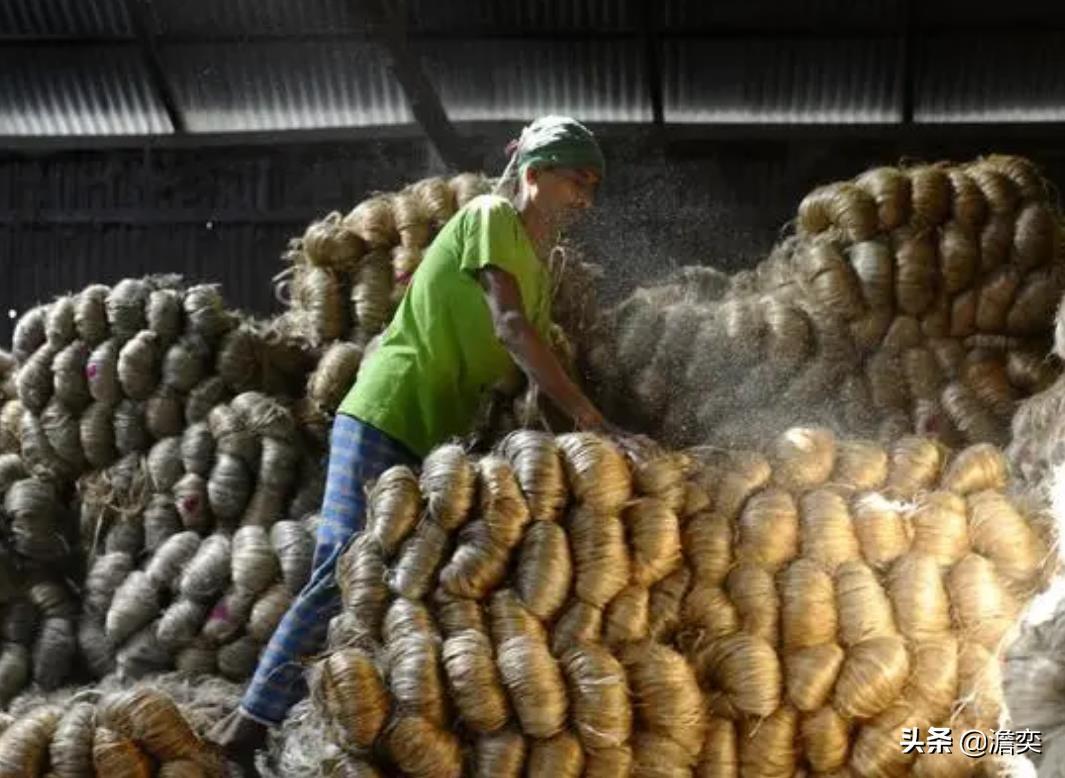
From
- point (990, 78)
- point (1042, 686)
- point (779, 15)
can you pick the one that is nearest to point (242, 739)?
point (1042, 686)

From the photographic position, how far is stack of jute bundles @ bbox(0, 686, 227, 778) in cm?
277

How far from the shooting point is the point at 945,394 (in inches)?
143

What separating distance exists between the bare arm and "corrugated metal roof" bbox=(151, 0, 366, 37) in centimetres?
295

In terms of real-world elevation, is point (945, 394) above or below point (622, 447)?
above

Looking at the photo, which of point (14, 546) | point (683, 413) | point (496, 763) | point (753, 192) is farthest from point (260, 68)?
point (496, 763)

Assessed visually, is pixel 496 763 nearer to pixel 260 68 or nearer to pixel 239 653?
pixel 239 653

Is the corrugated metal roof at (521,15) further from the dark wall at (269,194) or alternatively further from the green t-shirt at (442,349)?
the green t-shirt at (442,349)

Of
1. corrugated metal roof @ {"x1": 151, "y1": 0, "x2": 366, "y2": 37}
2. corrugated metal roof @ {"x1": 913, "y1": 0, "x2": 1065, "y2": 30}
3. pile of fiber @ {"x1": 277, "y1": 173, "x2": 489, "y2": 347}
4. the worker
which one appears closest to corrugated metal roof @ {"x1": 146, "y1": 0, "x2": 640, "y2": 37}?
corrugated metal roof @ {"x1": 151, "y1": 0, "x2": 366, "y2": 37}

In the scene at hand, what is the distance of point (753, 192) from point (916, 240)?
2.35m

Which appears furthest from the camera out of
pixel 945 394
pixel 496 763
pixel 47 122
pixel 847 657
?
pixel 47 122

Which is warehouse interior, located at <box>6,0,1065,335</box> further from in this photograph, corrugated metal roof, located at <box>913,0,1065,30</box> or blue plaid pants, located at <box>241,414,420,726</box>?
blue plaid pants, located at <box>241,414,420,726</box>

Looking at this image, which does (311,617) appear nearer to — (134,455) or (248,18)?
(134,455)

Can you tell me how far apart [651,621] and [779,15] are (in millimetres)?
3690

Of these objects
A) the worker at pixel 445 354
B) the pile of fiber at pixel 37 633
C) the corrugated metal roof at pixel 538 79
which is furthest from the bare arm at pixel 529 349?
the corrugated metal roof at pixel 538 79
